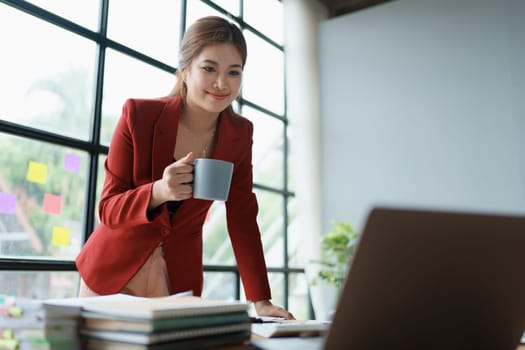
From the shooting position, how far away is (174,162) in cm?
119

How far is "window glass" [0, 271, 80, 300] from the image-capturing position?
6.74 ft

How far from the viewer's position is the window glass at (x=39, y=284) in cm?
205

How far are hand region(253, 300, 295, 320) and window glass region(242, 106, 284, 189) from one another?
2.51 meters

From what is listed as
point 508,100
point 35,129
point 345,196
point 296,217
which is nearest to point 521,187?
point 508,100

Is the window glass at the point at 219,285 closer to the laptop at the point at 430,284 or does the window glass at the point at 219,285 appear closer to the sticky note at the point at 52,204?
the sticky note at the point at 52,204

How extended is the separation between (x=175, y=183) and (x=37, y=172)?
1551 mm

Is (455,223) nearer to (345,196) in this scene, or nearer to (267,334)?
(267,334)

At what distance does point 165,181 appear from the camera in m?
0.92

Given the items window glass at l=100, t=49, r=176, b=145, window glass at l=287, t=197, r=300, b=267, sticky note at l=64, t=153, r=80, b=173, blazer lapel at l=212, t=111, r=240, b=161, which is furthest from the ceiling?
blazer lapel at l=212, t=111, r=240, b=161

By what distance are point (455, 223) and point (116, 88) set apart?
2.39 meters

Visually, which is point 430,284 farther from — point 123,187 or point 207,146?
point 207,146

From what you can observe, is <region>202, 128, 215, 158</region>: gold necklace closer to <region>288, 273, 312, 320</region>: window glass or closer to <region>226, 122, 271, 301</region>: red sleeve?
<region>226, 122, 271, 301</region>: red sleeve

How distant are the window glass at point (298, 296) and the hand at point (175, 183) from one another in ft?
10.4

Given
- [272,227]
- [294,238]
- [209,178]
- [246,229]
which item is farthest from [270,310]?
[294,238]
